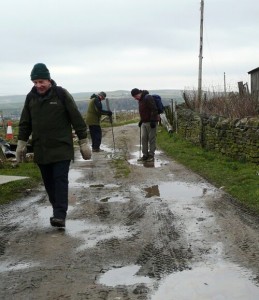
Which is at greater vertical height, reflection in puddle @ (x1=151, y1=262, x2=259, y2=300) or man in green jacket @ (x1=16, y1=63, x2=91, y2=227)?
man in green jacket @ (x1=16, y1=63, x2=91, y2=227)

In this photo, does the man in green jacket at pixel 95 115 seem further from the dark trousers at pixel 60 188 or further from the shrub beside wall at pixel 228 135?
the dark trousers at pixel 60 188

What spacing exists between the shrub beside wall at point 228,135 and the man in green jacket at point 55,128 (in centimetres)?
612

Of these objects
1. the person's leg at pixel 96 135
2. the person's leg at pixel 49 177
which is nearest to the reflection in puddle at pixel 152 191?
the person's leg at pixel 49 177

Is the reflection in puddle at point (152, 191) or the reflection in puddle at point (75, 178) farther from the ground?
the reflection in puddle at point (152, 191)

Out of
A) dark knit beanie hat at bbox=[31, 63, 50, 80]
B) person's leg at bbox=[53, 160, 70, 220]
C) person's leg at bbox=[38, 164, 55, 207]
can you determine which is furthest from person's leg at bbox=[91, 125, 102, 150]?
dark knit beanie hat at bbox=[31, 63, 50, 80]

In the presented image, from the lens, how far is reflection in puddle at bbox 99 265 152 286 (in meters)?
3.95

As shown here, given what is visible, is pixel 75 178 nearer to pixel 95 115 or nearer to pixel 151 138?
pixel 151 138

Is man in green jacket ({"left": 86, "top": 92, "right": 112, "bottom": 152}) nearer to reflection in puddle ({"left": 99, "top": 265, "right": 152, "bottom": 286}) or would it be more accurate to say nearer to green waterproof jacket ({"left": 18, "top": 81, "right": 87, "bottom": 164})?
green waterproof jacket ({"left": 18, "top": 81, "right": 87, "bottom": 164})

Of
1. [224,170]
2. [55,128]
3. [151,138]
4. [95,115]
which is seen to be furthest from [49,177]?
[95,115]

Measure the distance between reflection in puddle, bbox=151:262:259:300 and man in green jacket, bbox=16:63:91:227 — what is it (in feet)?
7.34

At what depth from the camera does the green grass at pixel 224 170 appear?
7613mm

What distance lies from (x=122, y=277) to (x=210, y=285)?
0.78 meters

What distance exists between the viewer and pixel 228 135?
40.8 feet

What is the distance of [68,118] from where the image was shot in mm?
5949
